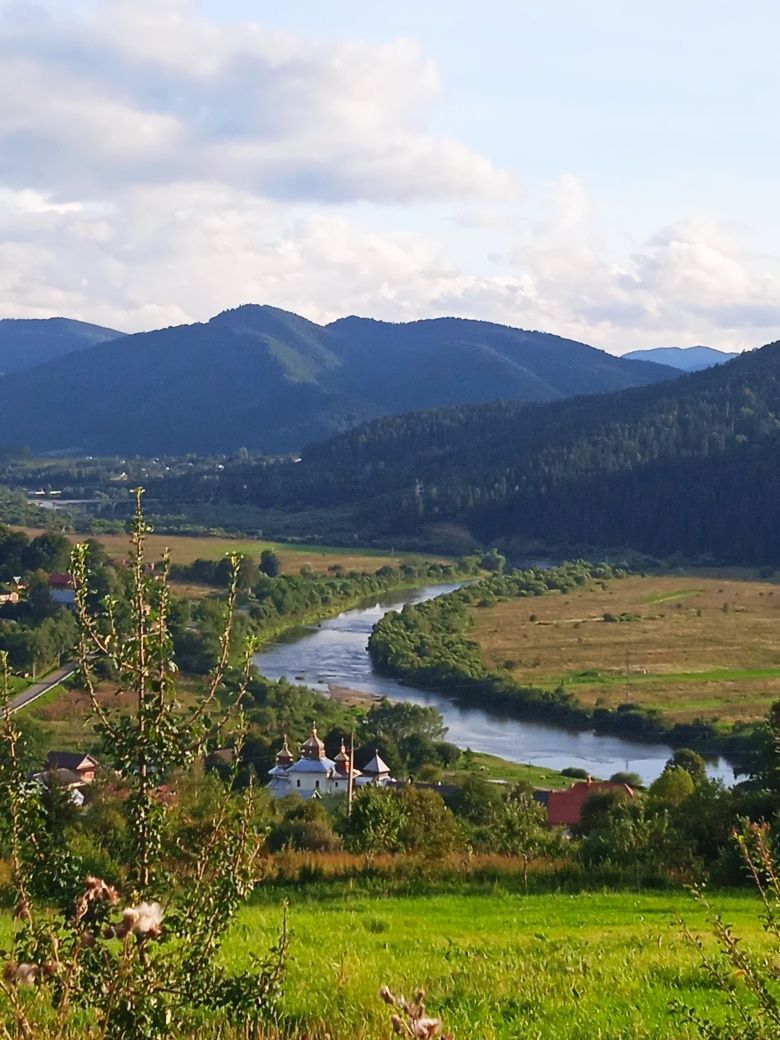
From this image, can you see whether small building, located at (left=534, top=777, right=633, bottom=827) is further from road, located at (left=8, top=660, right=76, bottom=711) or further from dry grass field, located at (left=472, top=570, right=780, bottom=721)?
road, located at (left=8, top=660, right=76, bottom=711)

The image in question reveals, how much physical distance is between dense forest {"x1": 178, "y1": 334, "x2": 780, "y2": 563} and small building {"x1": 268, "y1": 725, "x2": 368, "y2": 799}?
6603cm

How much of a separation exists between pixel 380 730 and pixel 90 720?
97.3ft

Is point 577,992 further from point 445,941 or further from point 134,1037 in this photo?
point 134,1037

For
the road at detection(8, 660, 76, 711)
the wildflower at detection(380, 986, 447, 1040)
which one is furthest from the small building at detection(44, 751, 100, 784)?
the wildflower at detection(380, 986, 447, 1040)

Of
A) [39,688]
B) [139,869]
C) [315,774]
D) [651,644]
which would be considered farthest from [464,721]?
[139,869]

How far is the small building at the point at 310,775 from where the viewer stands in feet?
89.2

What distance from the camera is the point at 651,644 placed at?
163 feet

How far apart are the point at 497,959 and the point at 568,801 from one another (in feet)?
55.6

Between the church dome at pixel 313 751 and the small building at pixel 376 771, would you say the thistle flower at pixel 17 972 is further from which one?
the church dome at pixel 313 751

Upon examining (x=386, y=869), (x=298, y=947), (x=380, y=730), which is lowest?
(x=380, y=730)

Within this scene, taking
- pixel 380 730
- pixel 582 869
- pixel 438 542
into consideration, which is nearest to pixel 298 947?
pixel 582 869

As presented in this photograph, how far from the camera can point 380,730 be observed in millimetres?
33406

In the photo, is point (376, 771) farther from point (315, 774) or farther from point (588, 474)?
point (588, 474)

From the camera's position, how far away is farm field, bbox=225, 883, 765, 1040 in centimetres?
561
